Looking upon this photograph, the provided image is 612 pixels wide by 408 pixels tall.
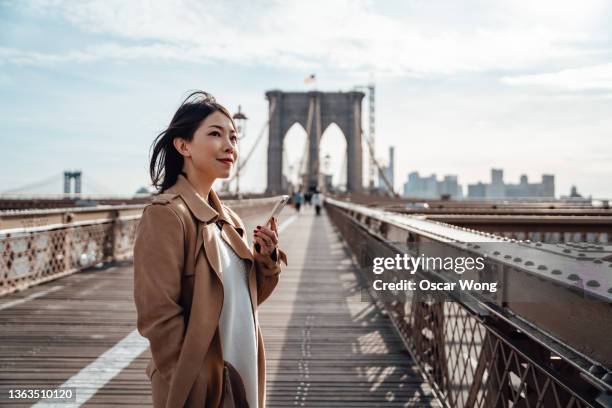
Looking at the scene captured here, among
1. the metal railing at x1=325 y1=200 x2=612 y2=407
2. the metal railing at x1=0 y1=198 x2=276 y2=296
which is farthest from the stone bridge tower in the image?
the metal railing at x1=325 y1=200 x2=612 y2=407

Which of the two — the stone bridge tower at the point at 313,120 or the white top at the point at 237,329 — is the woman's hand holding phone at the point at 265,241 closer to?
the white top at the point at 237,329

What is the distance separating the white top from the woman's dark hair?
0.30 metres

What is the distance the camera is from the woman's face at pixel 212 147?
1709 mm

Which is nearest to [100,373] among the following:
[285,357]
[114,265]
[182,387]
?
[285,357]

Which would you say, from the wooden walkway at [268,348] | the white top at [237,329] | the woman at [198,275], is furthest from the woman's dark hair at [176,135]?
the wooden walkway at [268,348]

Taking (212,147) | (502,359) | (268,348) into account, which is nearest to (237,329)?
(212,147)

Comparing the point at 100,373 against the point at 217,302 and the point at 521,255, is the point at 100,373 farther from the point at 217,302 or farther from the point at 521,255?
the point at 521,255

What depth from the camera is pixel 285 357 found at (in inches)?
165

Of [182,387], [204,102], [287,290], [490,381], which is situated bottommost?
[287,290]

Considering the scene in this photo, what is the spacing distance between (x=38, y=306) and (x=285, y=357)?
3110mm

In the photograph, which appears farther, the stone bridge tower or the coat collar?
the stone bridge tower

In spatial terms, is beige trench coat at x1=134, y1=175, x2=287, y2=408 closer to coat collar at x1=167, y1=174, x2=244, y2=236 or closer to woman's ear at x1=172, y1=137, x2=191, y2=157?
coat collar at x1=167, y1=174, x2=244, y2=236

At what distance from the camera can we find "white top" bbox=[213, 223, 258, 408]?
5.16ft

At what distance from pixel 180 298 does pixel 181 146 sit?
483 mm
